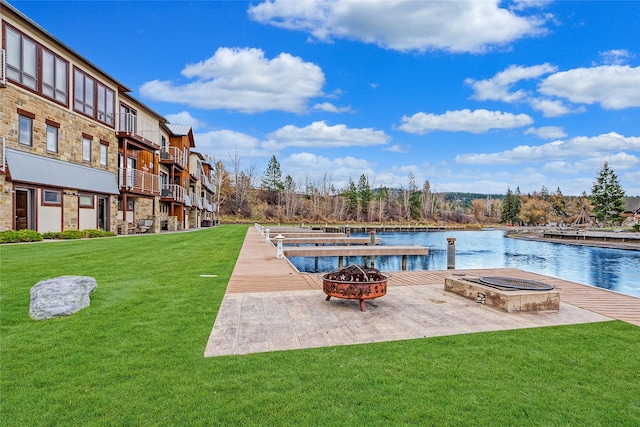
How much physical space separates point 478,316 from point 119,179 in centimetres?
2306

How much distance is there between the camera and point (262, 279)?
8969mm

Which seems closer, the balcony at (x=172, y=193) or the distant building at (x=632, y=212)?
the balcony at (x=172, y=193)

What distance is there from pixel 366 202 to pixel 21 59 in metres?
72.7

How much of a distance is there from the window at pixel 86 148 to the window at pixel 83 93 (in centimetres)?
145

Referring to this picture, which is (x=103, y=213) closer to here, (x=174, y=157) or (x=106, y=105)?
(x=106, y=105)

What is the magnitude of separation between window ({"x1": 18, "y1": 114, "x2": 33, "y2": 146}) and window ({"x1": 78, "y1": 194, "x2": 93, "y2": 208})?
148 inches

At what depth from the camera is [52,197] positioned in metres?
16.9

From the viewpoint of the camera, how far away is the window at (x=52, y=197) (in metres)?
16.5

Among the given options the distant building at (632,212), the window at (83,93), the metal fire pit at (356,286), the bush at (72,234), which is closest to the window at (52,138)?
the window at (83,93)

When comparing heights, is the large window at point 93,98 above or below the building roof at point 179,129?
below

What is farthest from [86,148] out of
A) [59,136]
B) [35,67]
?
[35,67]

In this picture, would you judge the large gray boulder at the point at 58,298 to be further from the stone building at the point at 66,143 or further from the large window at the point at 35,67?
the large window at the point at 35,67

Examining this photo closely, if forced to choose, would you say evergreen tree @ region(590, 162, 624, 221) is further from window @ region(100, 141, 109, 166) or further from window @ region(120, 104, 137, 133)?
window @ region(100, 141, 109, 166)

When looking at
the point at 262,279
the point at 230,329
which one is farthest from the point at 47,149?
the point at 230,329
